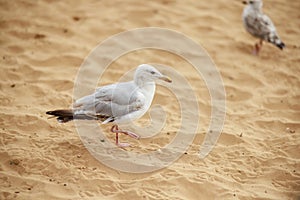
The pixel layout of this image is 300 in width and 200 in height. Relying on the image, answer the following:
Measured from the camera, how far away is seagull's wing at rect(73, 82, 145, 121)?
454 centimetres

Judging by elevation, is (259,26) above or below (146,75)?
above

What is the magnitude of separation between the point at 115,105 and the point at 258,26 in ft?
11.5

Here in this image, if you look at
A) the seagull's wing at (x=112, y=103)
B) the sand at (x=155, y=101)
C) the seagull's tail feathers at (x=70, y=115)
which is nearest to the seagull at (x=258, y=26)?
the sand at (x=155, y=101)

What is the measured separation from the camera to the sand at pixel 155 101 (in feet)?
13.7

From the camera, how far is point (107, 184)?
13.5 ft

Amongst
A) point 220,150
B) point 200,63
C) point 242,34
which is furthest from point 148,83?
point 242,34

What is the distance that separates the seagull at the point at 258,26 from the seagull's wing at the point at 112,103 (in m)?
3.22

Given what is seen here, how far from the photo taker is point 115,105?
456cm

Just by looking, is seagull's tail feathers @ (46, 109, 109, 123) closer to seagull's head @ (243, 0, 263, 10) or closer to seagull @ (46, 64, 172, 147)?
seagull @ (46, 64, 172, 147)

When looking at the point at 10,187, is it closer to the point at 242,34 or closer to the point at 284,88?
the point at 284,88

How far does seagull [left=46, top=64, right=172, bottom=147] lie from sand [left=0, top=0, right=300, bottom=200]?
0.39m

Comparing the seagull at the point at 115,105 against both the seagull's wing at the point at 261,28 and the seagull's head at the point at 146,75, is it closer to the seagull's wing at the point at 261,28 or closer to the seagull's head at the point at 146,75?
the seagull's head at the point at 146,75

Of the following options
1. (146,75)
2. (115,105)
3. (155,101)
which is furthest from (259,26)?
(115,105)

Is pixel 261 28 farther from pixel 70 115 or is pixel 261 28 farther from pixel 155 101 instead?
pixel 70 115
